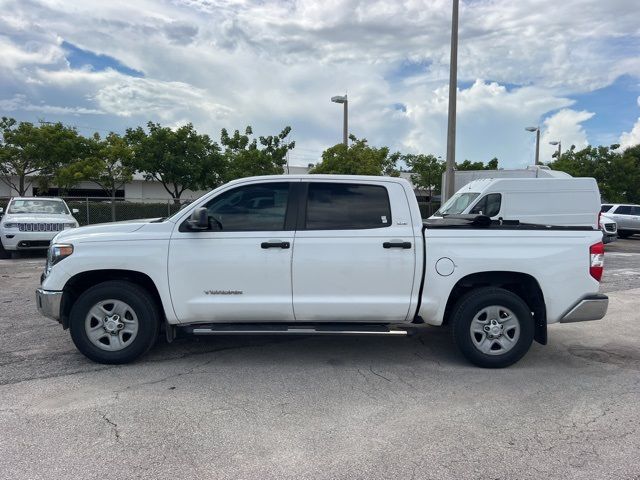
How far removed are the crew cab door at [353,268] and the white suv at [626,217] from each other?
22750mm

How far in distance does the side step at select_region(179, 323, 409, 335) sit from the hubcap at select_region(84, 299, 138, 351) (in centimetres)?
54

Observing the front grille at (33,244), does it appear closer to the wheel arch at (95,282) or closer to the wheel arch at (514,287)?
the wheel arch at (95,282)

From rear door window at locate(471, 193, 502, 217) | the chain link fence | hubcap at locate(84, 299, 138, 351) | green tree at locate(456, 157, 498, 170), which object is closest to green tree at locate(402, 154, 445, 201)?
green tree at locate(456, 157, 498, 170)

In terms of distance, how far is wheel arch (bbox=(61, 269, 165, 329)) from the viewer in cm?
513

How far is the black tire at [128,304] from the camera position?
16.6 ft

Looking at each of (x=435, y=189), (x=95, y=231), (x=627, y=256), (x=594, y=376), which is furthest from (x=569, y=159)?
(x=95, y=231)

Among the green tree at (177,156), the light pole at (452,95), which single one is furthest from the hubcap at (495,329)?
the green tree at (177,156)

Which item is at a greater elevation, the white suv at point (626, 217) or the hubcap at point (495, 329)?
the white suv at point (626, 217)

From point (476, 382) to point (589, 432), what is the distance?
1.13 meters

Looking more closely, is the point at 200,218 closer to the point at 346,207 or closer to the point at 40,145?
the point at 346,207

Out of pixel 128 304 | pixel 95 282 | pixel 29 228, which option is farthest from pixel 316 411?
pixel 29 228

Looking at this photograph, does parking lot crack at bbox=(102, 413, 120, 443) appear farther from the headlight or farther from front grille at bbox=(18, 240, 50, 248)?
front grille at bbox=(18, 240, 50, 248)

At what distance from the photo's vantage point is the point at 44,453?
3445mm

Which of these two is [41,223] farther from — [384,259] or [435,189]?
[435,189]
